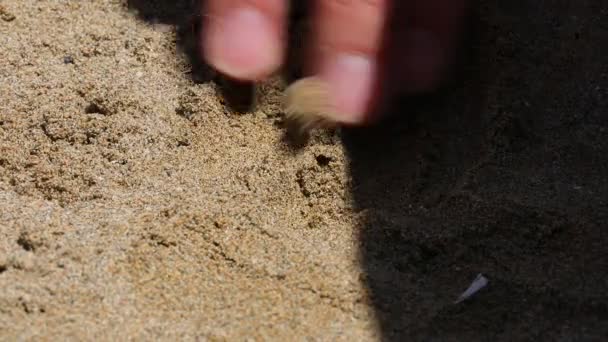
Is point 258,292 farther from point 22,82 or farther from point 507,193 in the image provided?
point 22,82

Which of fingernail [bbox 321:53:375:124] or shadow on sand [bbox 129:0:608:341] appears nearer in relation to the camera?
shadow on sand [bbox 129:0:608:341]

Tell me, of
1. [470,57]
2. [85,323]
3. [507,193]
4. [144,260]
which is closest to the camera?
[85,323]

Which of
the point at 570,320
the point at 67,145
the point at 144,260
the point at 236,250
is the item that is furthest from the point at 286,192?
the point at 570,320

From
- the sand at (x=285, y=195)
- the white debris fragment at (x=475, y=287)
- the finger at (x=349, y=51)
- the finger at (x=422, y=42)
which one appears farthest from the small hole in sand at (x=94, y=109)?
the white debris fragment at (x=475, y=287)

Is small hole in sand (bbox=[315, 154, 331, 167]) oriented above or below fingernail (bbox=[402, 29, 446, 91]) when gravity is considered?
below

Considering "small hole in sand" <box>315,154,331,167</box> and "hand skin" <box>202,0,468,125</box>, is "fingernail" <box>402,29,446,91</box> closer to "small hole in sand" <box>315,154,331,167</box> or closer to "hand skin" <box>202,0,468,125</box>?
"hand skin" <box>202,0,468,125</box>

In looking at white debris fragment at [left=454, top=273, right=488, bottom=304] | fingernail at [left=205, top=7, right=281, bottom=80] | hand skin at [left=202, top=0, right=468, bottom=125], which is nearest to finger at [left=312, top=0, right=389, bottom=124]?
hand skin at [left=202, top=0, right=468, bottom=125]

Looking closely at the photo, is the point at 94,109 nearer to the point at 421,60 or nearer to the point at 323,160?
the point at 323,160
